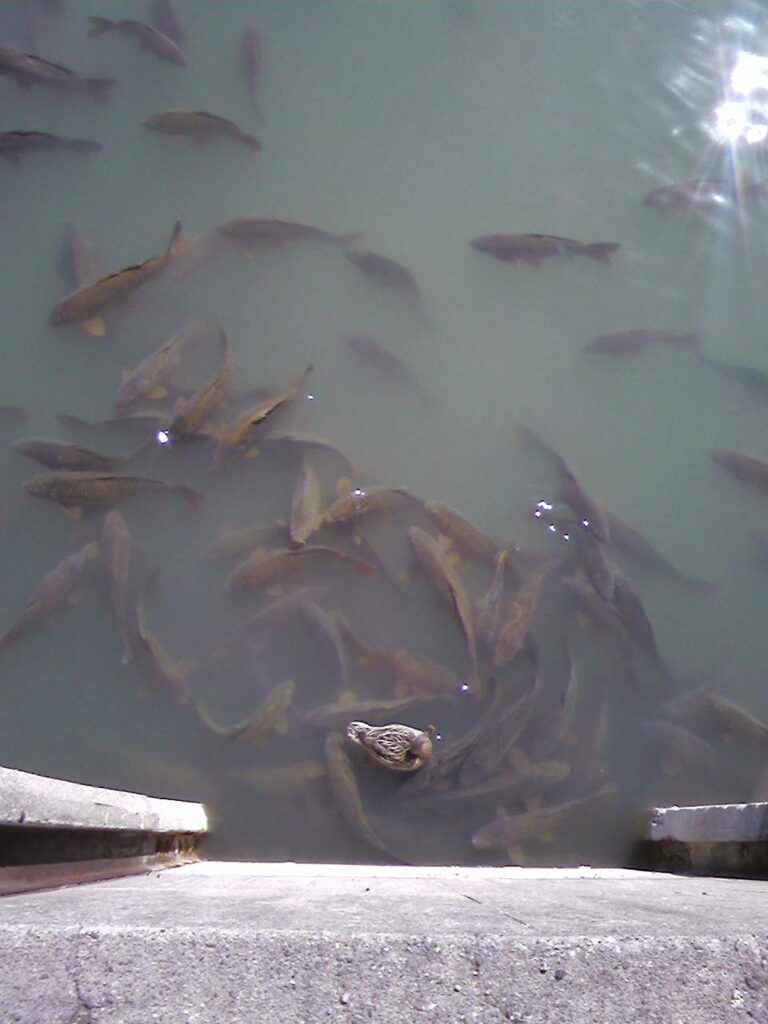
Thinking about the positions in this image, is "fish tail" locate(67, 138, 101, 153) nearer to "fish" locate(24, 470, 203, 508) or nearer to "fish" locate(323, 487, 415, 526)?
"fish" locate(24, 470, 203, 508)

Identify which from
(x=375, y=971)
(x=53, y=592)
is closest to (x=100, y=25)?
(x=53, y=592)

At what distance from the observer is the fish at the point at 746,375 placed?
4258mm

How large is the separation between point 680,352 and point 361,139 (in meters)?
1.88

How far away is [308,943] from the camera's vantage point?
115cm

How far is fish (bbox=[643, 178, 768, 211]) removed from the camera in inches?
184

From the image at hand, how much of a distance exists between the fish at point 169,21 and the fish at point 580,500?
2964 millimetres

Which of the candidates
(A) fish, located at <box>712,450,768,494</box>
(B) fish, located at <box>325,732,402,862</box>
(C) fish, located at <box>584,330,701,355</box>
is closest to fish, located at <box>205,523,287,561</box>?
(B) fish, located at <box>325,732,402,862</box>

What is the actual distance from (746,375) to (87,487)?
2878 mm

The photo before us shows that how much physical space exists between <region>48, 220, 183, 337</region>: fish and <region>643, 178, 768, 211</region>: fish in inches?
94.5

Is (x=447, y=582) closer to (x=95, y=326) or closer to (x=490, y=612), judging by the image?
(x=490, y=612)

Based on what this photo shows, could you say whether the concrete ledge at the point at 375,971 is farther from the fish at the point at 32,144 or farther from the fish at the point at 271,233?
the fish at the point at 32,144

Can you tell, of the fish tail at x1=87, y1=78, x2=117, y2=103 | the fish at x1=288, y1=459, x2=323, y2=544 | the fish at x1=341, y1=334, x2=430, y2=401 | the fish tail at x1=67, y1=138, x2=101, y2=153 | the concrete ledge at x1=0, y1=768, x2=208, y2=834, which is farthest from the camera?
the fish tail at x1=87, y1=78, x2=117, y2=103

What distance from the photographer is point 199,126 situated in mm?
4602

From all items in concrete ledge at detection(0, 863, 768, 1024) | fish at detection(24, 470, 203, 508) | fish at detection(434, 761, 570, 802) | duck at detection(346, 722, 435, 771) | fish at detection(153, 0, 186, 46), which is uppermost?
concrete ledge at detection(0, 863, 768, 1024)
